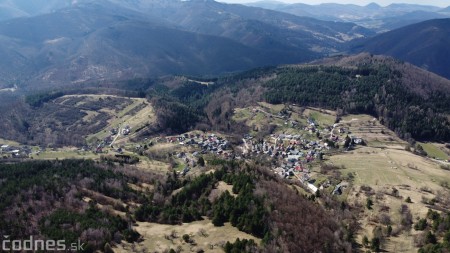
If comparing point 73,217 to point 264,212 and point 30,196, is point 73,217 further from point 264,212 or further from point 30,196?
point 264,212

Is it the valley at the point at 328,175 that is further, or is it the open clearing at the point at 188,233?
the valley at the point at 328,175

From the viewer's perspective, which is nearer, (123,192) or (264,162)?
(123,192)

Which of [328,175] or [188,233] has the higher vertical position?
[188,233]

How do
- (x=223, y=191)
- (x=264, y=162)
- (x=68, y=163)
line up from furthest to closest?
(x=264, y=162) → (x=68, y=163) → (x=223, y=191)

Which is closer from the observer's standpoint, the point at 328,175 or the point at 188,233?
the point at 188,233

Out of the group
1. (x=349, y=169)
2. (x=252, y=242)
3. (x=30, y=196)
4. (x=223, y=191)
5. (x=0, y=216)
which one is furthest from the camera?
(x=349, y=169)

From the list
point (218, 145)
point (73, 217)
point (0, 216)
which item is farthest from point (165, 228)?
point (218, 145)

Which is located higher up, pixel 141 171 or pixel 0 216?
pixel 0 216

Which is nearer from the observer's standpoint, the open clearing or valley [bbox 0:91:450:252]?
the open clearing
